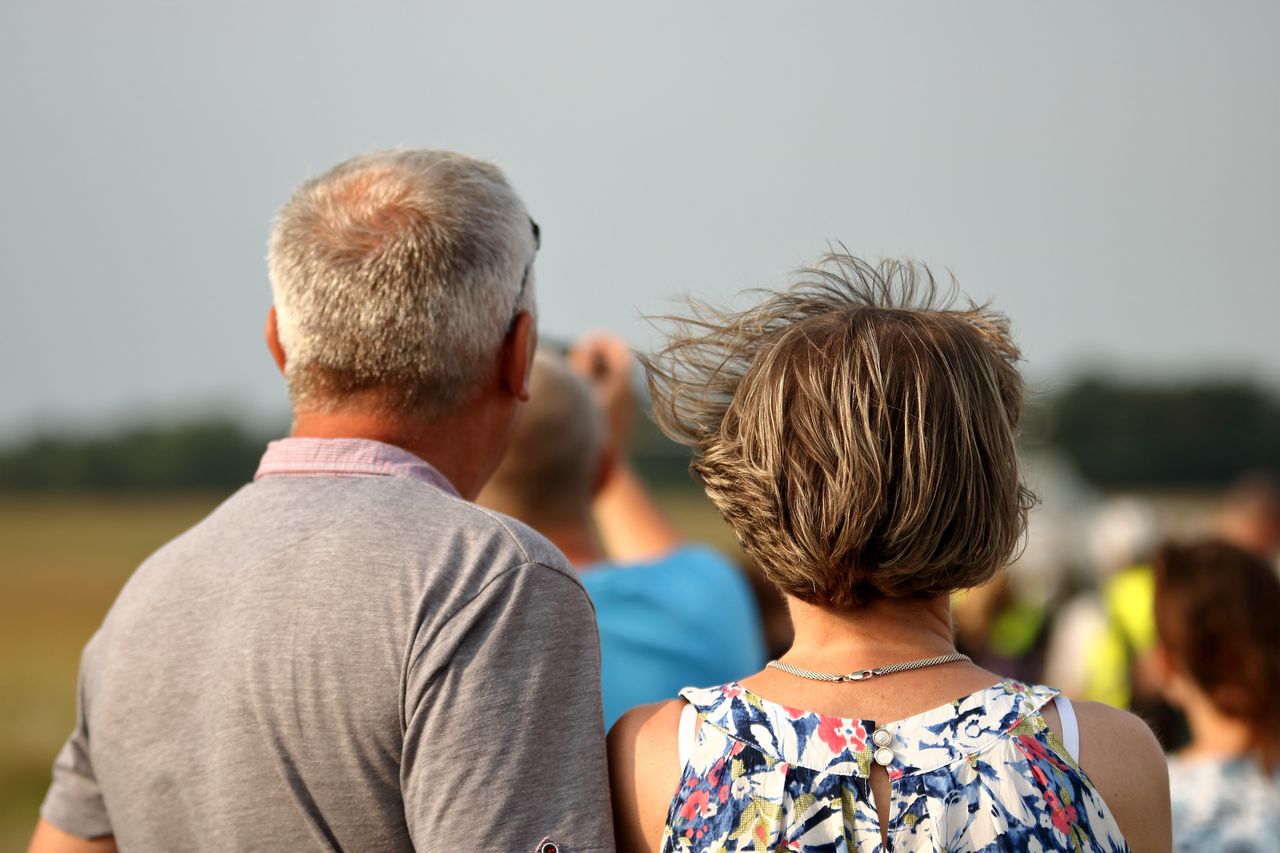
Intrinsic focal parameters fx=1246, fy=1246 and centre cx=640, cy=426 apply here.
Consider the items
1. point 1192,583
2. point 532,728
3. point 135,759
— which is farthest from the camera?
point 1192,583

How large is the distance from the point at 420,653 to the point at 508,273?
2.23 ft

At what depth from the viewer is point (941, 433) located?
157cm

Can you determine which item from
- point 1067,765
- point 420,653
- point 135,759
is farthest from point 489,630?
point 1067,765

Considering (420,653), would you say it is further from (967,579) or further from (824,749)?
(967,579)

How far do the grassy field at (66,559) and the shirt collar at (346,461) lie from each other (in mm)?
22440

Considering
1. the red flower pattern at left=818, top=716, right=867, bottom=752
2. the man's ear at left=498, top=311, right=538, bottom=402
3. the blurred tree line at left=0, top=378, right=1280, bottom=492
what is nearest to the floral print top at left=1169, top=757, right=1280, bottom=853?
the red flower pattern at left=818, top=716, right=867, bottom=752

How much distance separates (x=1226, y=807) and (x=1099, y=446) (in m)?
35.2

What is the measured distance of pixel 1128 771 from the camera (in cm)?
155

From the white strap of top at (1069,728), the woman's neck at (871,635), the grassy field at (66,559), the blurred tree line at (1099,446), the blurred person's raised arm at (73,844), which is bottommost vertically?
the grassy field at (66,559)

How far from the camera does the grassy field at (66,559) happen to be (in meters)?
27.1

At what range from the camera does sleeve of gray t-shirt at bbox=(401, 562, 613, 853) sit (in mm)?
1588

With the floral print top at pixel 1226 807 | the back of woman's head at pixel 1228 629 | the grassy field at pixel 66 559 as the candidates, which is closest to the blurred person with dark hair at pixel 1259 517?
the back of woman's head at pixel 1228 629

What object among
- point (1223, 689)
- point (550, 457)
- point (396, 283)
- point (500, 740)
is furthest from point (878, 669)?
point (1223, 689)

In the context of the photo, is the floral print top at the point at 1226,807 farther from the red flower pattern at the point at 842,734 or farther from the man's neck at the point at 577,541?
the red flower pattern at the point at 842,734
